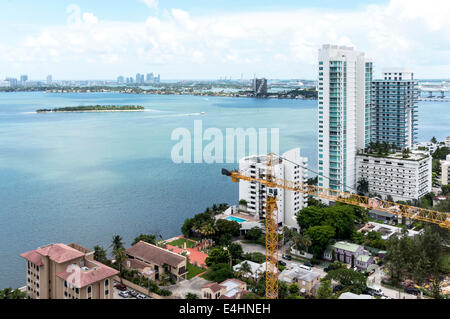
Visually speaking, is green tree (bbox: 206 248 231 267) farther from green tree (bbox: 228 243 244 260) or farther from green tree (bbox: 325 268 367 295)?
green tree (bbox: 325 268 367 295)

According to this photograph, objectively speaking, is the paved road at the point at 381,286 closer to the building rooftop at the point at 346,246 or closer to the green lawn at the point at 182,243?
the building rooftop at the point at 346,246

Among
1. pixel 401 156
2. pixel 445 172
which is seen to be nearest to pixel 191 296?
pixel 401 156

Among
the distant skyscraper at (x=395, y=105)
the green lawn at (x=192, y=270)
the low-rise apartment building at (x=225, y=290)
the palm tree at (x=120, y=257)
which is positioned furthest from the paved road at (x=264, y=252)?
the distant skyscraper at (x=395, y=105)

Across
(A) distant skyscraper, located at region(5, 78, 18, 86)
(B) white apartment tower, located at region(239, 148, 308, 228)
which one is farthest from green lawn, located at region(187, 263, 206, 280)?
(A) distant skyscraper, located at region(5, 78, 18, 86)

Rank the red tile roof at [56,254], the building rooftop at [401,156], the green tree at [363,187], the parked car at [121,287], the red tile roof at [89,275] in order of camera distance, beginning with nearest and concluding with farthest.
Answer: the red tile roof at [89,275] < the red tile roof at [56,254] < the parked car at [121,287] < the building rooftop at [401,156] < the green tree at [363,187]

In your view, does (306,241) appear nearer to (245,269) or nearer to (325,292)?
(245,269)
